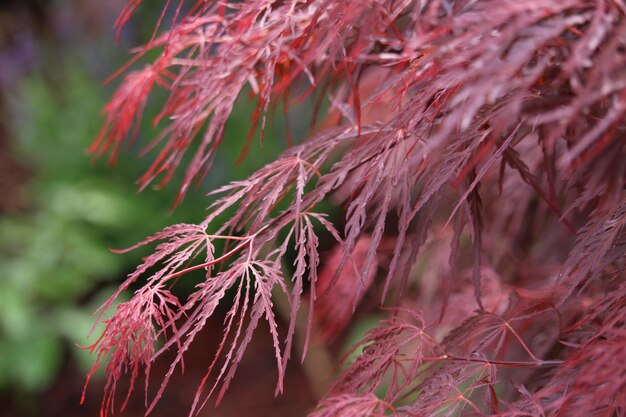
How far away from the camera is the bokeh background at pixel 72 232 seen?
289cm

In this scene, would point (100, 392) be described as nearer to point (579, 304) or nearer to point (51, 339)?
point (51, 339)

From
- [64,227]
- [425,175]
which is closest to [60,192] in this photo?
[64,227]

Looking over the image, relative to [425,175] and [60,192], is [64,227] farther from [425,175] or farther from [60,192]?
[425,175]

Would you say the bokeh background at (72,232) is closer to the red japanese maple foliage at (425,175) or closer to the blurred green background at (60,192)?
the blurred green background at (60,192)

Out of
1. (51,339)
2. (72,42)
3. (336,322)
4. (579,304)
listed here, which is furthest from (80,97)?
(579,304)

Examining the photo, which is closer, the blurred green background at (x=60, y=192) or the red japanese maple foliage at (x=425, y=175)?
the red japanese maple foliage at (x=425, y=175)

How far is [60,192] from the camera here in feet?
10.5

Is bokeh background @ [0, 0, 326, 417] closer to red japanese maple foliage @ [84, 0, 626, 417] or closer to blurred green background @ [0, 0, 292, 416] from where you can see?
blurred green background @ [0, 0, 292, 416]

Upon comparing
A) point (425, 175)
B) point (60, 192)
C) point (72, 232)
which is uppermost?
point (425, 175)

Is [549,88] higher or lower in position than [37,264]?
higher

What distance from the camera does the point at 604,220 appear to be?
2.54 ft

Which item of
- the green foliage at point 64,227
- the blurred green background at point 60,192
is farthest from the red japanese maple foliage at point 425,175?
the blurred green background at point 60,192

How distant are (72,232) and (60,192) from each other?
248 mm

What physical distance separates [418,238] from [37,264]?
2496mm
